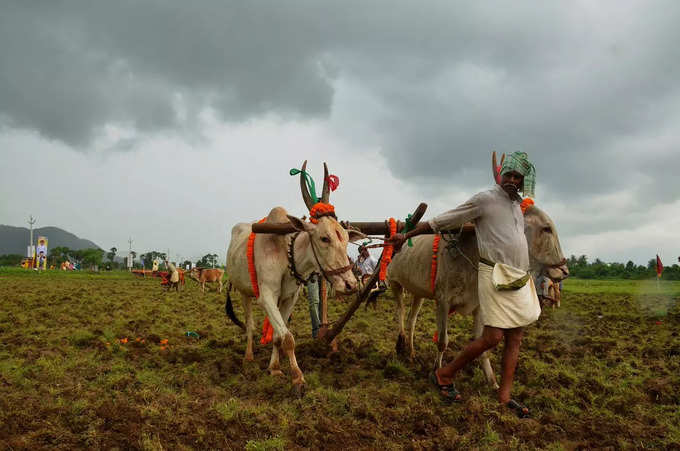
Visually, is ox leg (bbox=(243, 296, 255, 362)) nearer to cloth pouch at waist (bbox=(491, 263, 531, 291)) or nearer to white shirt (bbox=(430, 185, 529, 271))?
white shirt (bbox=(430, 185, 529, 271))

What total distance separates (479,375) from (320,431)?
2656 mm

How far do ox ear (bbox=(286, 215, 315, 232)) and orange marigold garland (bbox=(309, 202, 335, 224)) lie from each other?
0.08 metres

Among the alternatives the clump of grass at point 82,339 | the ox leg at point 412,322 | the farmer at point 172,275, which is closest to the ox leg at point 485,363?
the ox leg at point 412,322

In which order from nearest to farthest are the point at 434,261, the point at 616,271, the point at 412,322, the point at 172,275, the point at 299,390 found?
the point at 299,390, the point at 434,261, the point at 412,322, the point at 172,275, the point at 616,271

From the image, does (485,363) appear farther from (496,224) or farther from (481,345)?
(496,224)

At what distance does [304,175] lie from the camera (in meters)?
5.52

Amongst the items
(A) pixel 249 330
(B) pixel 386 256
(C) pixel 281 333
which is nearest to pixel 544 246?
(B) pixel 386 256

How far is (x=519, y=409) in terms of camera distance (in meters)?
4.42

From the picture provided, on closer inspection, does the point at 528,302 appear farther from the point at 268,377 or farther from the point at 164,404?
the point at 164,404

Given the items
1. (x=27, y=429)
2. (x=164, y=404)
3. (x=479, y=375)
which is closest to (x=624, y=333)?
(x=479, y=375)

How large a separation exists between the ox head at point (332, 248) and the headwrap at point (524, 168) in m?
1.68

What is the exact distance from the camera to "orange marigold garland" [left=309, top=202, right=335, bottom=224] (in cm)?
514

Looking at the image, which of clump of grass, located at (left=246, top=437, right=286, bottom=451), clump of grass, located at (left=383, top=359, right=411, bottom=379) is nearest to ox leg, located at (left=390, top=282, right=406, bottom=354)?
clump of grass, located at (left=383, top=359, right=411, bottom=379)

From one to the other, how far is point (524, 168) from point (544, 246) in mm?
1250
